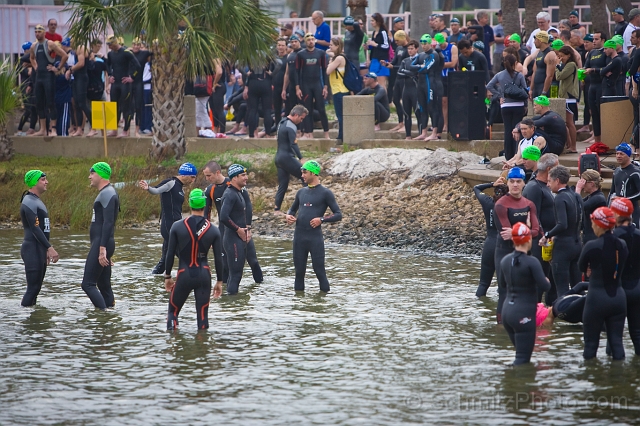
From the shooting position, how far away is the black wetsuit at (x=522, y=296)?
9.30 metres

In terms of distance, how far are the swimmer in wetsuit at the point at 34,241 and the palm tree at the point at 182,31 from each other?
373 inches

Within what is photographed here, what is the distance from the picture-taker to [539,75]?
63.4ft

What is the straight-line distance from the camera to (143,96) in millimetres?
25078

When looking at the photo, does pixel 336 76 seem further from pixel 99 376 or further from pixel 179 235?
pixel 99 376

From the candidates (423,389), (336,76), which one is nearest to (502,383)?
(423,389)

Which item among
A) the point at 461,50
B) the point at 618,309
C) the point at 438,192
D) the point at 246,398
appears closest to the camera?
the point at 246,398

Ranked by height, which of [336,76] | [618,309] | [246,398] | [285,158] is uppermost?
[336,76]

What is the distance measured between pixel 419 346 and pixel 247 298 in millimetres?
3385

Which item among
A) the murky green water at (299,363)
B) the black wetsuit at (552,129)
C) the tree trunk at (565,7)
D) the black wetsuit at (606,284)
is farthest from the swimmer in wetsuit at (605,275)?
the tree trunk at (565,7)

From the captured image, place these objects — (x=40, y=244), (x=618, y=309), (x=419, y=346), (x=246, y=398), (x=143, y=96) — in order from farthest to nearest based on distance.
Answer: (x=143, y=96) → (x=40, y=244) → (x=419, y=346) → (x=618, y=309) → (x=246, y=398)

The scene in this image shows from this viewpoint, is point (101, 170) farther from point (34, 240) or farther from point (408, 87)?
point (408, 87)

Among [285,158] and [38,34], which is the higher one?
[38,34]

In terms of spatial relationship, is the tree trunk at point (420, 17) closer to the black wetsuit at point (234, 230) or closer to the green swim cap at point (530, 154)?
the black wetsuit at point (234, 230)

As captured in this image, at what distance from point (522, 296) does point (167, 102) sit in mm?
15614
